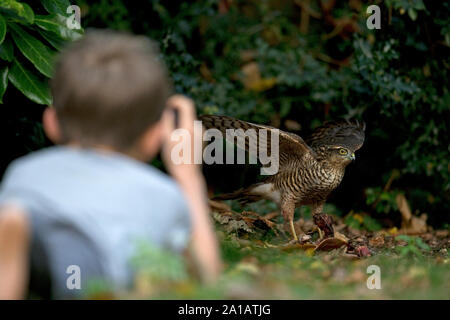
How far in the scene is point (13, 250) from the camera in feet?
5.64

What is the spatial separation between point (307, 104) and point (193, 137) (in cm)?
637

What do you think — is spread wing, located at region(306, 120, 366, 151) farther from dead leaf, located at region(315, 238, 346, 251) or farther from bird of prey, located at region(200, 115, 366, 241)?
dead leaf, located at region(315, 238, 346, 251)

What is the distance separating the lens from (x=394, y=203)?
7.77m

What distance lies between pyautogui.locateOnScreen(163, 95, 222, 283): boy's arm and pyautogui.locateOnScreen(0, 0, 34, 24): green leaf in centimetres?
202

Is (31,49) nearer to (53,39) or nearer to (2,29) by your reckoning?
(53,39)

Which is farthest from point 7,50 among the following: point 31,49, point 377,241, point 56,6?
point 377,241

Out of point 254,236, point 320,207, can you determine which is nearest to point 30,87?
point 254,236

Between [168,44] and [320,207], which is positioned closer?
[320,207]

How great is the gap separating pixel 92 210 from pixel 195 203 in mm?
381

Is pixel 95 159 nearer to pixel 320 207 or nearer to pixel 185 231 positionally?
pixel 185 231

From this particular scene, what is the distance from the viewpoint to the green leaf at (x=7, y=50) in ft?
13.0

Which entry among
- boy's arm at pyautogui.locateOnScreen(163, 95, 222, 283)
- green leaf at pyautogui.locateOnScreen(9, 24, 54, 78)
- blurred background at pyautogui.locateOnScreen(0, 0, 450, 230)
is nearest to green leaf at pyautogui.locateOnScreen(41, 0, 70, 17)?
green leaf at pyautogui.locateOnScreen(9, 24, 54, 78)
